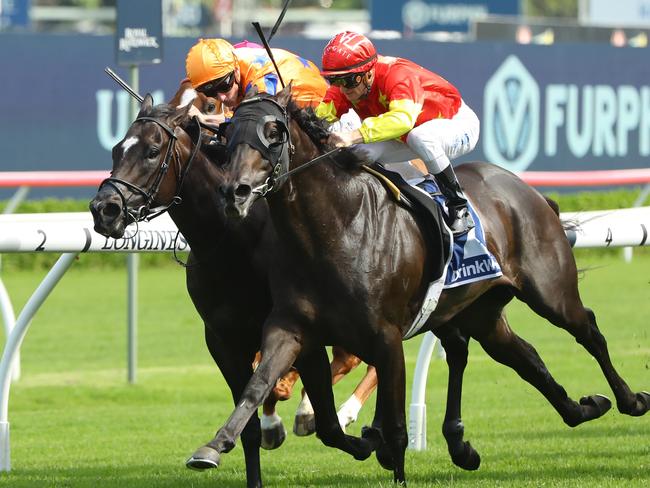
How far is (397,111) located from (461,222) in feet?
2.01

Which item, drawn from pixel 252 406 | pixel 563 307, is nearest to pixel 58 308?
pixel 563 307

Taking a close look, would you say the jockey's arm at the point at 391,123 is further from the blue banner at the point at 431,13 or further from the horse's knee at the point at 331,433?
the blue banner at the point at 431,13

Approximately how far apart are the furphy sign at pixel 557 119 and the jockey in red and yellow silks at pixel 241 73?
919 cm

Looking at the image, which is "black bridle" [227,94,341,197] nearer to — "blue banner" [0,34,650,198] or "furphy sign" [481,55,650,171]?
"blue banner" [0,34,650,198]

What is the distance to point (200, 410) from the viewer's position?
8.41 meters

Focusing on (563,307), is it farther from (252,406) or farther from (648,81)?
(648,81)

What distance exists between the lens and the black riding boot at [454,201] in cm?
559

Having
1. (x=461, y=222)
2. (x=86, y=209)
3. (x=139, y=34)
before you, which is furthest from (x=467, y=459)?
(x=86, y=209)

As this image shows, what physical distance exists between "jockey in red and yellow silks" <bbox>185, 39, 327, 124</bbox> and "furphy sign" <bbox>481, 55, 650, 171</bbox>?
9.19 m

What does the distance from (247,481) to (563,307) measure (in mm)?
1644

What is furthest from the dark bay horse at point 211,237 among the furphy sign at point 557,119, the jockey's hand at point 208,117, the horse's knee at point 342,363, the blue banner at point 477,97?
the furphy sign at point 557,119

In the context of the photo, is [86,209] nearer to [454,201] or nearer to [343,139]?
[454,201]

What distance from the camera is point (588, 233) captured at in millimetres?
6676

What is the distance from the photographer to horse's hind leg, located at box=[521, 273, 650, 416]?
6.12 m
